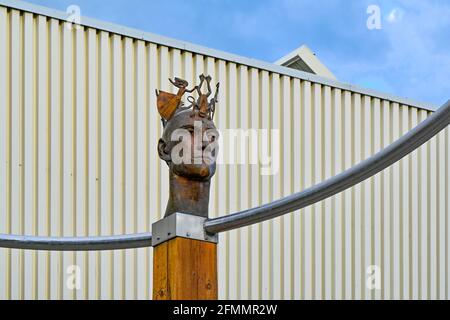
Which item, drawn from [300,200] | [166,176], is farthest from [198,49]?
[300,200]

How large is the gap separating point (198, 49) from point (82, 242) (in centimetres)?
606

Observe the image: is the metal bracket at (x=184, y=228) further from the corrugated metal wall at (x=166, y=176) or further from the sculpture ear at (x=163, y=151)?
the corrugated metal wall at (x=166, y=176)

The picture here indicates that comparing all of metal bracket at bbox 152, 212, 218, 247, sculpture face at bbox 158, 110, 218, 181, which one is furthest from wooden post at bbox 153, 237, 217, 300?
sculpture face at bbox 158, 110, 218, 181

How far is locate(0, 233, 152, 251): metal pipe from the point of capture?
3.11 metres

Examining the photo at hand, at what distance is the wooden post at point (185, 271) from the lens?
285 centimetres

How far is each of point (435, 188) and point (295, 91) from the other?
1904 millimetres

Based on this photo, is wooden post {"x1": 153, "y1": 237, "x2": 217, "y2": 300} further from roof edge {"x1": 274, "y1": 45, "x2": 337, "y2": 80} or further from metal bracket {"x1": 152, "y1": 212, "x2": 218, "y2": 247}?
roof edge {"x1": 274, "y1": 45, "x2": 337, "y2": 80}

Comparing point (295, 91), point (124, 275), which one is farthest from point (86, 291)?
point (295, 91)

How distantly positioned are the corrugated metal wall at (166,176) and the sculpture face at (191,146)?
5.21 meters

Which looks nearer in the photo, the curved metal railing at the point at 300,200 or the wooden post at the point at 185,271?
the curved metal railing at the point at 300,200

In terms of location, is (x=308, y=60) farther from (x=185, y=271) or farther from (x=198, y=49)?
(x=185, y=271)

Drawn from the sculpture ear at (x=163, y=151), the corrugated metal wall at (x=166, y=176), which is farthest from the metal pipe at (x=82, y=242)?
the corrugated metal wall at (x=166, y=176)

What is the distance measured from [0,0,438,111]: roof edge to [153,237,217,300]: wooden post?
570 centimetres

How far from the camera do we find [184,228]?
114 inches
